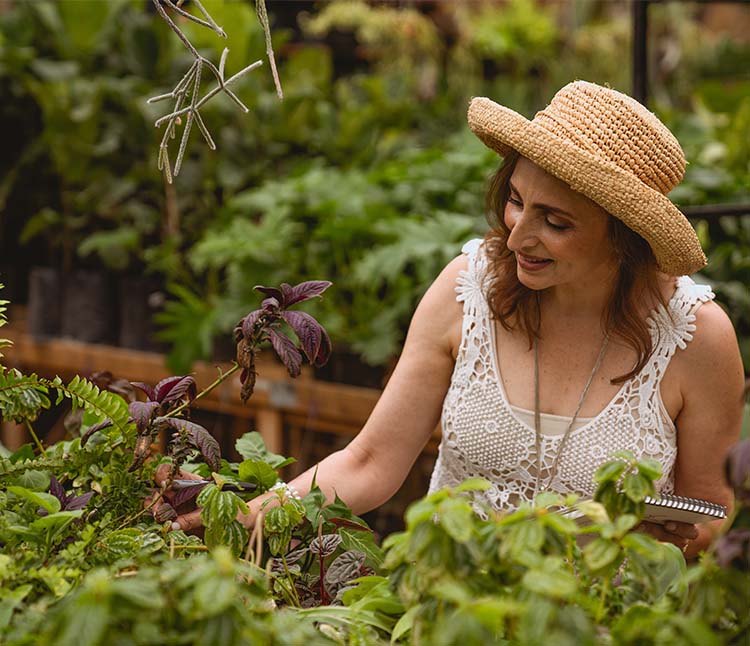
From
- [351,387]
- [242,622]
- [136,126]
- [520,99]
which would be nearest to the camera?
[242,622]

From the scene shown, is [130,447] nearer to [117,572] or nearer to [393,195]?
[117,572]

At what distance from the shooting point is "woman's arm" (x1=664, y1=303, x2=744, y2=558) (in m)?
1.55

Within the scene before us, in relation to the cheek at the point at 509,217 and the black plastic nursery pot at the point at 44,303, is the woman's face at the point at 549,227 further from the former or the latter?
the black plastic nursery pot at the point at 44,303

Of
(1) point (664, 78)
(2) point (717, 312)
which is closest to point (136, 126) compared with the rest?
(2) point (717, 312)

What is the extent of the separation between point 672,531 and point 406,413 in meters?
0.49

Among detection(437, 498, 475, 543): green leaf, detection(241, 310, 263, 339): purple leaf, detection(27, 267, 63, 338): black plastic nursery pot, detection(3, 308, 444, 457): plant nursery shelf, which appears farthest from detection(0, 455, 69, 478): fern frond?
detection(27, 267, 63, 338): black plastic nursery pot

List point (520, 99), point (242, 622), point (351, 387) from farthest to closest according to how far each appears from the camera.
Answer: point (520, 99) → point (351, 387) → point (242, 622)

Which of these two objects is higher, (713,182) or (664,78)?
(664,78)

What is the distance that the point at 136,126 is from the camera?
12.1ft

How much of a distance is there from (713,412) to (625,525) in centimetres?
91

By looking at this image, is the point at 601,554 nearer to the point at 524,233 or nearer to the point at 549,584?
the point at 549,584

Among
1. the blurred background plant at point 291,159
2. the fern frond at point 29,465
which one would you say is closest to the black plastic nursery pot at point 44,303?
the blurred background plant at point 291,159

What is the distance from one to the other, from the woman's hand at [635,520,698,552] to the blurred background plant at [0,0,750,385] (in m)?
1.40

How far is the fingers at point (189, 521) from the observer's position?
1022mm
